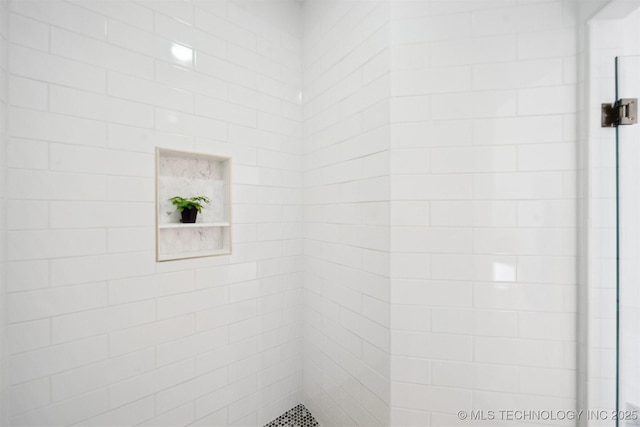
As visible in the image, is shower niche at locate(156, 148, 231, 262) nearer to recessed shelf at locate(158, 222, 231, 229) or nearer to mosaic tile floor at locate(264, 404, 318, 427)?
recessed shelf at locate(158, 222, 231, 229)

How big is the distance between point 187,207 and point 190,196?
105mm

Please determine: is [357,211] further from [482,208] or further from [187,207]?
[187,207]

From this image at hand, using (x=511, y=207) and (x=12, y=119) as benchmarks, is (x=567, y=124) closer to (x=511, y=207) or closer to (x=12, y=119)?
(x=511, y=207)

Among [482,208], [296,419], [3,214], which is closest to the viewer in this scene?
[3,214]

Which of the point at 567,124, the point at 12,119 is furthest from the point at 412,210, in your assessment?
the point at 12,119

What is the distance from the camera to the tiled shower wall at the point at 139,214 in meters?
0.91

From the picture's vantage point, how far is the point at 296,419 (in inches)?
60.7

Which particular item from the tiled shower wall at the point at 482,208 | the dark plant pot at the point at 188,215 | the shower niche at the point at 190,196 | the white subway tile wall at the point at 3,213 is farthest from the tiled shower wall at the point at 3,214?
the tiled shower wall at the point at 482,208

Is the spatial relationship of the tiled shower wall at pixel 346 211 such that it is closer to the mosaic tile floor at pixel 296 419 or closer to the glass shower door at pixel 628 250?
the mosaic tile floor at pixel 296 419

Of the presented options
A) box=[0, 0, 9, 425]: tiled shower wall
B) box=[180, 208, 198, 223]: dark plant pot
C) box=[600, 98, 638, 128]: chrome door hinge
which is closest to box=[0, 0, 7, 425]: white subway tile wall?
box=[0, 0, 9, 425]: tiled shower wall

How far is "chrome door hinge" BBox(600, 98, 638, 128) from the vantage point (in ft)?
2.94

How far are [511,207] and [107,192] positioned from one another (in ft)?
5.14

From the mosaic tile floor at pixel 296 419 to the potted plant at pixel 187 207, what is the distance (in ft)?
4.07

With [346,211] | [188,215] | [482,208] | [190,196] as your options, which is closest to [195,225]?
[188,215]
